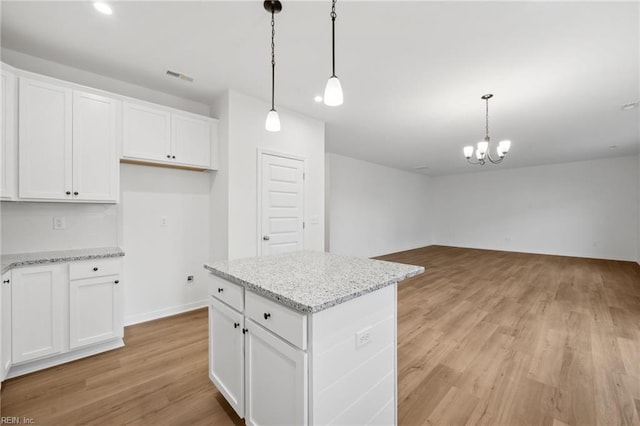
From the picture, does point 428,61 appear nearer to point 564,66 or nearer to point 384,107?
point 384,107

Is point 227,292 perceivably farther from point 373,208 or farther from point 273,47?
point 373,208

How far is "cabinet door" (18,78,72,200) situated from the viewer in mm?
2158

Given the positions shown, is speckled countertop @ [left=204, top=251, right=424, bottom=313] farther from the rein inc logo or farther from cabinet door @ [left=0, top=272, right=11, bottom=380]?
cabinet door @ [left=0, top=272, right=11, bottom=380]

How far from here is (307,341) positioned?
108 centimetres

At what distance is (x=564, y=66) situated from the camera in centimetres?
251

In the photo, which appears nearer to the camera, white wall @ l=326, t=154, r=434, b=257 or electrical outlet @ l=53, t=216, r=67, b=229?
electrical outlet @ l=53, t=216, r=67, b=229

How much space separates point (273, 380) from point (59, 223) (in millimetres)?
2755

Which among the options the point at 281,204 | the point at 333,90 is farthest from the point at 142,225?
the point at 333,90

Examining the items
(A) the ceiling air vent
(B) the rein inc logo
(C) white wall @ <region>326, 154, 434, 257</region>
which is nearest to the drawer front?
(B) the rein inc logo

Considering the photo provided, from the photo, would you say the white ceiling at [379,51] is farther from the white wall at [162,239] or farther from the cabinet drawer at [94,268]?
the cabinet drawer at [94,268]

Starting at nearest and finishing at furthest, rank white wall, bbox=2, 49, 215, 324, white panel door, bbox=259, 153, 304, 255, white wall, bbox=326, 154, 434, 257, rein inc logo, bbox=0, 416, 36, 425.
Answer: rein inc logo, bbox=0, 416, 36, 425 < white wall, bbox=2, 49, 215, 324 < white panel door, bbox=259, 153, 304, 255 < white wall, bbox=326, 154, 434, 257

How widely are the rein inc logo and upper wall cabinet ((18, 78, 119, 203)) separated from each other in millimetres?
1607

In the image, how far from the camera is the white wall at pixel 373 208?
20.8 feet

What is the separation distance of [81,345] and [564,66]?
5.17 m
